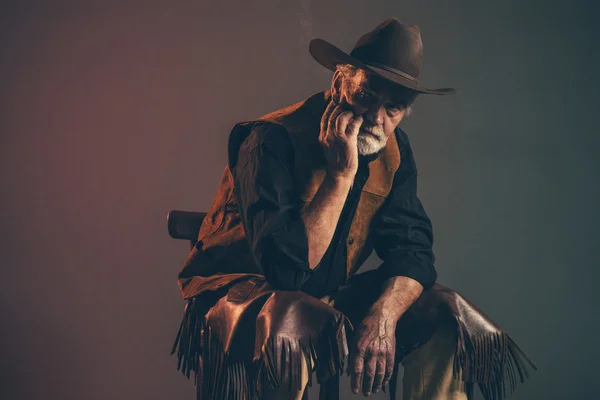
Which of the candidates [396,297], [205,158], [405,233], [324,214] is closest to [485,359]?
[396,297]

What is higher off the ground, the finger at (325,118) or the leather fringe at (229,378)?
the finger at (325,118)

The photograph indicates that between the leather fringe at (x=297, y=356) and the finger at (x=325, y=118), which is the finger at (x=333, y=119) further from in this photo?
the leather fringe at (x=297, y=356)

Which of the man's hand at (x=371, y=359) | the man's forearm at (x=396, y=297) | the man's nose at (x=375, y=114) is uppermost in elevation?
the man's nose at (x=375, y=114)

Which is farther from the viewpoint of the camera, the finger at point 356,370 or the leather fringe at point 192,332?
the leather fringe at point 192,332

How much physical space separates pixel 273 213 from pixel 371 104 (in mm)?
333

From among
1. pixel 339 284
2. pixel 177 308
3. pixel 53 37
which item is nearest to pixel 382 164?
pixel 339 284

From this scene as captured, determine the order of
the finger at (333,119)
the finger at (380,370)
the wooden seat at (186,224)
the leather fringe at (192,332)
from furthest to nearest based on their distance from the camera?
1. the wooden seat at (186,224)
2. the leather fringe at (192,332)
3. the finger at (333,119)
4. the finger at (380,370)

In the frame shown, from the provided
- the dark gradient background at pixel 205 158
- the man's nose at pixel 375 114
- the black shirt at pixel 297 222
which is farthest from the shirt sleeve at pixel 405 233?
the dark gradient background at pixel 205 158

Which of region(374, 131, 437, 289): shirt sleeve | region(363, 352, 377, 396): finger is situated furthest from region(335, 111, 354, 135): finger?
region(363, 352, 377, 396): finger

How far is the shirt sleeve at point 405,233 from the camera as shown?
207 centimetres

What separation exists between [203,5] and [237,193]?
4.38ft

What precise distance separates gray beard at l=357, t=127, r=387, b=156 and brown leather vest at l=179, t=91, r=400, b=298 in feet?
0.35

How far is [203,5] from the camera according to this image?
3131mm

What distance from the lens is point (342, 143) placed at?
1946mm
